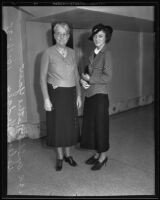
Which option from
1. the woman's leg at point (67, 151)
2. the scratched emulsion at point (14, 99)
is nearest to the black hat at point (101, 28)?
the scratched emulsion at point (14, 99)

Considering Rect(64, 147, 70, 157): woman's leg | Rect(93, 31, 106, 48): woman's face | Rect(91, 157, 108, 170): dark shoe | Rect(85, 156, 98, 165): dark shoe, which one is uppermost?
Rect(93, 31, 106, 48): woman's face

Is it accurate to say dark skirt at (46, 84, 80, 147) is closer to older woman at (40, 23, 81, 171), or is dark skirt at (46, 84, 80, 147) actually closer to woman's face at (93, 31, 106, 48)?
older woman at (40, 23, 81, 171)

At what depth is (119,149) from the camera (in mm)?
1597

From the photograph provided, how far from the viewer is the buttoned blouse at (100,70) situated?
1409mm

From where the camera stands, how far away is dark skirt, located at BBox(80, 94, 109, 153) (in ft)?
4.84

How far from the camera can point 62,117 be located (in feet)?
4.76

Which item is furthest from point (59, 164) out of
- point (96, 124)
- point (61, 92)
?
point (61, 92)

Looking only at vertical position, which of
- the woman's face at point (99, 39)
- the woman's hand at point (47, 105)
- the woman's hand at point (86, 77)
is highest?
the woman's face at point (99, 39)

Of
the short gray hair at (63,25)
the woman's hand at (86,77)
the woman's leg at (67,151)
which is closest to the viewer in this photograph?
the short gray hair at (63,25)

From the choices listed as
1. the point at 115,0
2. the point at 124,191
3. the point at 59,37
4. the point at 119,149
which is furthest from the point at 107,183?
the point at 115,0

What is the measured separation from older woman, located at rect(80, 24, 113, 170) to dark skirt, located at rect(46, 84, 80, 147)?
0.27 feet

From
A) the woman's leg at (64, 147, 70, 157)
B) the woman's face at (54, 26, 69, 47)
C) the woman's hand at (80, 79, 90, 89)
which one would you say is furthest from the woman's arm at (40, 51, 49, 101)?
the woman's leg at (64, 147, 70, 157)

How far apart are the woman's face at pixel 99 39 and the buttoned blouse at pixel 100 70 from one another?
0.12 feet

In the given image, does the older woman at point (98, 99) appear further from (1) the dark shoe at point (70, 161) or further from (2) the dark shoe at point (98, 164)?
(1) the dark shoe at point (70, 161)
